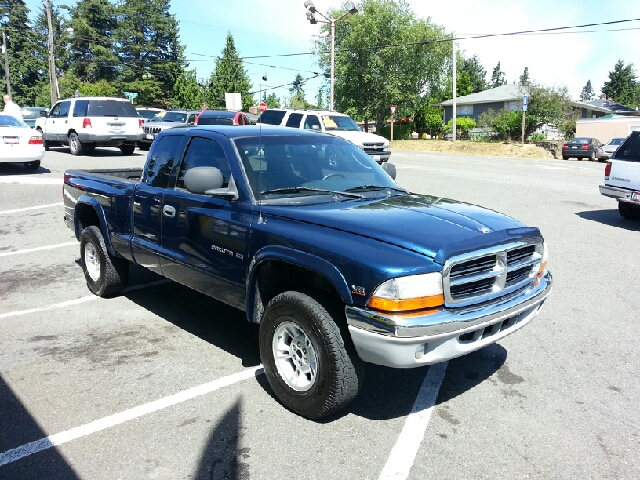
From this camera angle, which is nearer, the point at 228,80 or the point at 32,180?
the point at 32,180

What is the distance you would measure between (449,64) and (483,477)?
60.9 metres

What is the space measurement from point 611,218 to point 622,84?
11645 centimetres

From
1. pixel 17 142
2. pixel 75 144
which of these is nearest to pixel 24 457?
pixel 17 142

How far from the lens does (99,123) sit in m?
19.0

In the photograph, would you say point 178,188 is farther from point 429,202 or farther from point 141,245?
point 429,202

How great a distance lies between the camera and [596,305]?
5906 millimetres

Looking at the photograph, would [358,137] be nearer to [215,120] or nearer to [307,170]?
[215,120]

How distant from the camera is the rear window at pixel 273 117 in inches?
725

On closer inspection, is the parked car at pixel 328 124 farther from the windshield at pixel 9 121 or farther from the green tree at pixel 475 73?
the green tree at pixel 475 73

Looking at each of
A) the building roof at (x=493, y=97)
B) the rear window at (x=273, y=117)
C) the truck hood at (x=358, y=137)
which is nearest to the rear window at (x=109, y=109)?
the rear window at (x=273, y=117)

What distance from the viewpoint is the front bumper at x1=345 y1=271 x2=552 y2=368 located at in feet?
10.3

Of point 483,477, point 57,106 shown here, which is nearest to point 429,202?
point 483,477

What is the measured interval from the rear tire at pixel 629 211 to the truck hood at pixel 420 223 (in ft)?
26.2

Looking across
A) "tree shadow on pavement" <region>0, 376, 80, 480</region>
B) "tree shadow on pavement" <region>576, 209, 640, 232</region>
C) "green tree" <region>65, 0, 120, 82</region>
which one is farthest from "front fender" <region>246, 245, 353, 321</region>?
"green tree" <region>65, 0, 120, 82</region>
